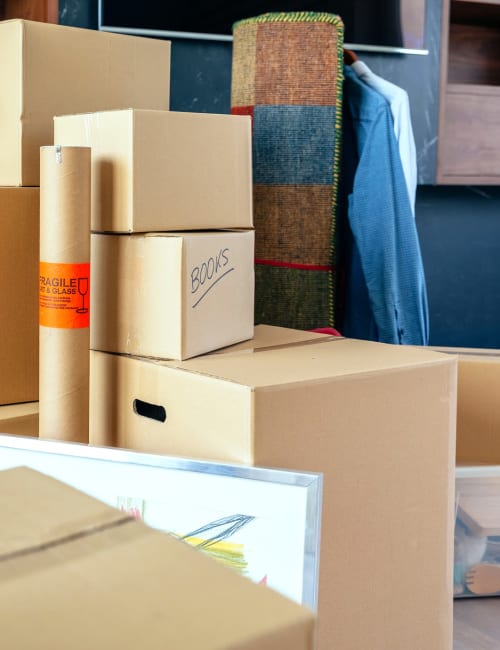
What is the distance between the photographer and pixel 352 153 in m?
2.02

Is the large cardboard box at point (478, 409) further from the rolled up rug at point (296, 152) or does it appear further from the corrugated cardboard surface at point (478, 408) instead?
the rolled up rug at point (296, 152)

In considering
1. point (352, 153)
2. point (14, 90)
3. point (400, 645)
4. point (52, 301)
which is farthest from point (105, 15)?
point (400, 645)

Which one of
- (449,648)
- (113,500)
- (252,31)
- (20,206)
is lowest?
(449,648)

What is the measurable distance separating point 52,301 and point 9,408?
0.26 metres

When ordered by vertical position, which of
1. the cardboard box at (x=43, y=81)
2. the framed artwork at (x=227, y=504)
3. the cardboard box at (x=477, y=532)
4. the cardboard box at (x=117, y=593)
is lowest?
the cardboard box at (x=477, y=532)

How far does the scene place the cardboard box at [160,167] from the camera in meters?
1.25

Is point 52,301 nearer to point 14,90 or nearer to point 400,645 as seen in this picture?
point 14,90

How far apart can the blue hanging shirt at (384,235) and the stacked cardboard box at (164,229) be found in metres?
0.58

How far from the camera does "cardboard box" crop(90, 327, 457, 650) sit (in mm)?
1136

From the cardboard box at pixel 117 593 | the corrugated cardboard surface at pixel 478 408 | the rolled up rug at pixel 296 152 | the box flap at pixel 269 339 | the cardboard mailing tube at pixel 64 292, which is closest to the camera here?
the cardboard box at pixel 117 593

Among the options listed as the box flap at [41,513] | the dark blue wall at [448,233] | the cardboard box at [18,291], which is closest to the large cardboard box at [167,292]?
the cardboard box at [18,291]

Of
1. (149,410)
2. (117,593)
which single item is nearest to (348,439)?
(149,410)

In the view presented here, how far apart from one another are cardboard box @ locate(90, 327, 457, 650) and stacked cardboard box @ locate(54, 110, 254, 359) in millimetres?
47

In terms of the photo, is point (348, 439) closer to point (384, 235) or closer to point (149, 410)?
point (149, 410)
